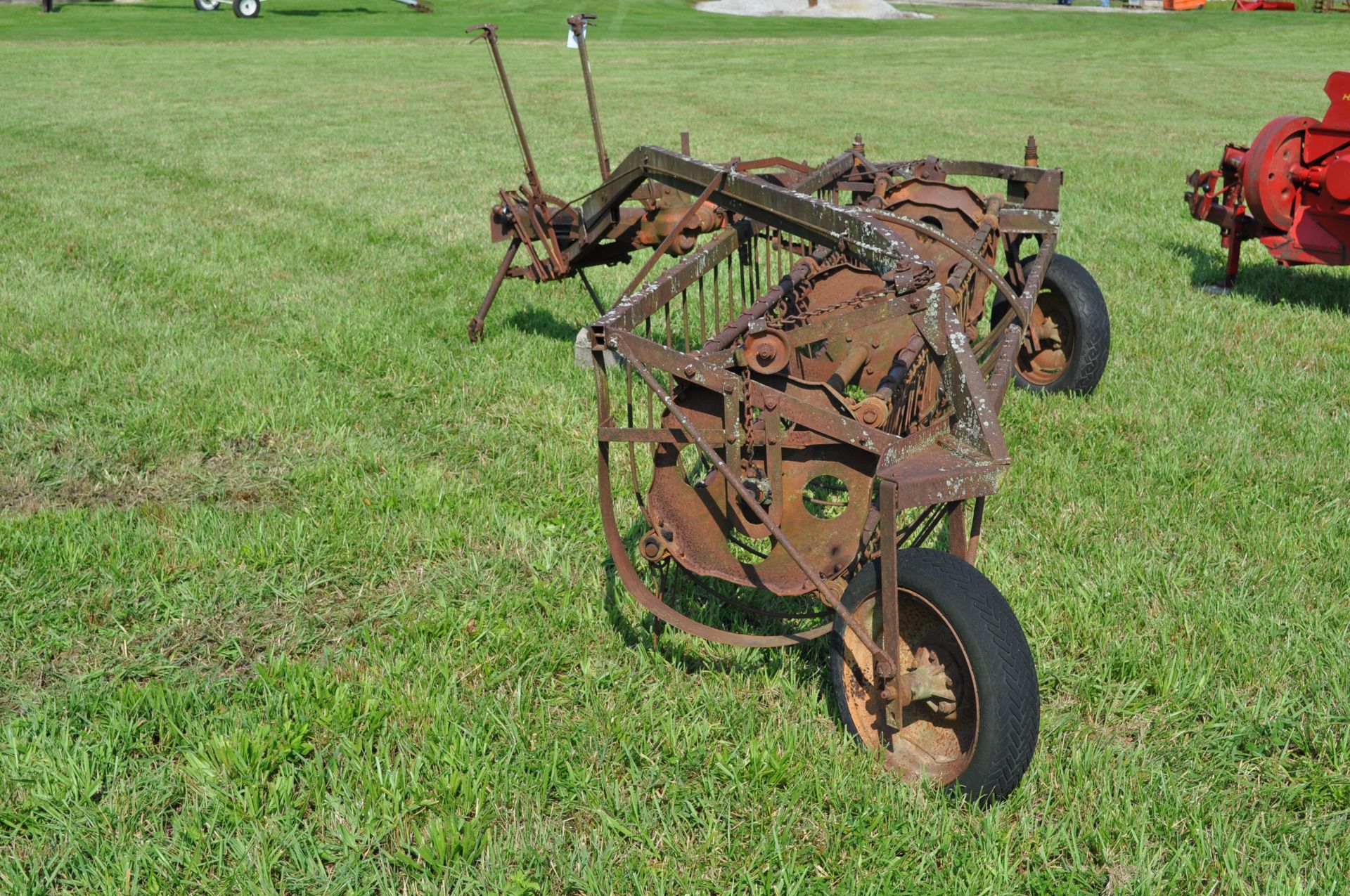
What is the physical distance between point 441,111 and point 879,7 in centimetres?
3589

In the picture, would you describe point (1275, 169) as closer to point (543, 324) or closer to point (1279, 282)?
point (1279, 282)

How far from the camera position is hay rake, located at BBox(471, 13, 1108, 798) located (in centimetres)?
280

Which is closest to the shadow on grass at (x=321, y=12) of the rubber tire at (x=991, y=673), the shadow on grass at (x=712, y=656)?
the shadow on grass at (x=712, y=656)

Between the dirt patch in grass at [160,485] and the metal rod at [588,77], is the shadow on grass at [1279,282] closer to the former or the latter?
the metal rod at [588,77]

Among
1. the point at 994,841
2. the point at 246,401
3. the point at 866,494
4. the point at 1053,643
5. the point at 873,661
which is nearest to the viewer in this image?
the point at 994,841

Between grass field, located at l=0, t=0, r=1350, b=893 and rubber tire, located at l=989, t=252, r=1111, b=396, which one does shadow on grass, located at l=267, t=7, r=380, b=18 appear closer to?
grass field, located at l=0, t=0, r=1350, b=893

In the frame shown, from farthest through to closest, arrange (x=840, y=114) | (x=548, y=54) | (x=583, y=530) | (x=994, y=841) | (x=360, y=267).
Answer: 1. (x=548, y=54)
2. (x=840, y=114)
3. (x=360, y=267)
4. (x=583, y=530)
5. (x=994, y=841)

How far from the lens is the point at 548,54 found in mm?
31719

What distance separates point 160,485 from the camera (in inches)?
193

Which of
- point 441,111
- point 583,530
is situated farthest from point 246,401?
point 441,111

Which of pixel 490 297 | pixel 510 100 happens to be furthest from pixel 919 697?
pixel 490 297

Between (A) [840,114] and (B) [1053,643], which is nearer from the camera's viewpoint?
(B) [1053,643]

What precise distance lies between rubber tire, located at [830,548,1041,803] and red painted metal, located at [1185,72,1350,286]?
17.8ft

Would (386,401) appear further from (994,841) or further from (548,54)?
(548,54)
